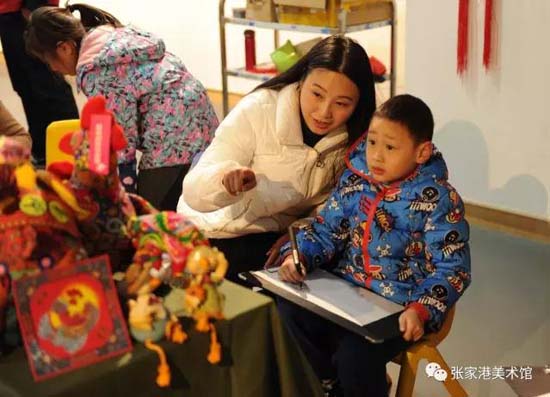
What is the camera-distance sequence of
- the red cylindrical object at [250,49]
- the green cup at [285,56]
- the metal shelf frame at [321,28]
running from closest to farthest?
the metal shelf frame at [321,28]
the green cup at [285,56]
the red cylindrical object at [250,49]

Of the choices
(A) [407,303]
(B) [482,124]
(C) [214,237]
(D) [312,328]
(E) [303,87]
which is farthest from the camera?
(B) [482,124]

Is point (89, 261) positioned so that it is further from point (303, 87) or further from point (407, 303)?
point (303, 87)

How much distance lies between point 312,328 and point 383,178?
1.11 feet

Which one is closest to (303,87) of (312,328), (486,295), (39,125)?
(312,328)

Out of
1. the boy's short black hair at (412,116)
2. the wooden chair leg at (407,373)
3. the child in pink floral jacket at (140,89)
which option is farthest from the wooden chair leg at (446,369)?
the child in pink floral jacket at (140,89)

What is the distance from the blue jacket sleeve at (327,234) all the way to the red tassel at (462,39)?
1.15m

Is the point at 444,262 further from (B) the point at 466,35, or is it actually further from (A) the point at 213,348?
(B) the point at 466,35

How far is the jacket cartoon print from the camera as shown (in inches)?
59.7

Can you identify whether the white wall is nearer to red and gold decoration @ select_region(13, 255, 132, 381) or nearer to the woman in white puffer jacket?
the woman in white puffer jacket

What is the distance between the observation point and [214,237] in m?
1.88

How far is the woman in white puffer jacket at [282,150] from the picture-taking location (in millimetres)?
1709

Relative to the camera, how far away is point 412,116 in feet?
5.12

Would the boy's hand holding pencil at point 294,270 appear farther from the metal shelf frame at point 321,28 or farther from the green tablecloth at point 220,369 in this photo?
the metal shelf frame at point 321,28

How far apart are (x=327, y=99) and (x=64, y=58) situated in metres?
1.03
